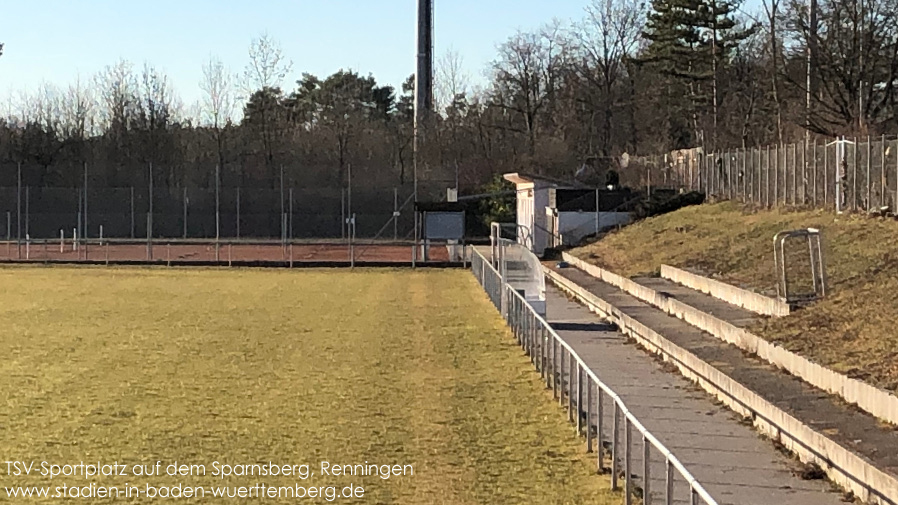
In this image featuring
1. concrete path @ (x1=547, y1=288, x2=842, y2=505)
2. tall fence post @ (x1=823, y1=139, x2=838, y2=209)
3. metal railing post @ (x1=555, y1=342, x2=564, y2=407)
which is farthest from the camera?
tall fence post @ (x1=823, y1=139, x2=838, y2=209)

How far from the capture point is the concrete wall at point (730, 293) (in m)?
17.7

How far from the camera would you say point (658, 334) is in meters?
18.9

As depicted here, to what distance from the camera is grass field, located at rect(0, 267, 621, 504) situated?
411 inches

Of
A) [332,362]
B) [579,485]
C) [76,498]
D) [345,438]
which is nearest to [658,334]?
[332,362]

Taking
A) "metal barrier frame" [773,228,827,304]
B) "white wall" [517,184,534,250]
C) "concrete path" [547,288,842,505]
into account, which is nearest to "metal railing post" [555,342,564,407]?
"concrete path" [547,288,842,505]

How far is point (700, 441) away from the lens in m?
11.9

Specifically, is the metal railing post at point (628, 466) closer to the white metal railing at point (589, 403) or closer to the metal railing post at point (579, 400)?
the white metal railing at point (589, 403)

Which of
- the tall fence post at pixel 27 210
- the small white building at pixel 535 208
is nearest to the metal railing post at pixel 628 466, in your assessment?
the small white building at pixel 535 208

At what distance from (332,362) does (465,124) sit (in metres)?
55.8

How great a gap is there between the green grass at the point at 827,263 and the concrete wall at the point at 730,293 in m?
0.26

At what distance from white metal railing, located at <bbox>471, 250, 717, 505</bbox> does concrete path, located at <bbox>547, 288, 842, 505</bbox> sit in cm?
17

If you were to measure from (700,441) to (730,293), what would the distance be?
31.1 feet

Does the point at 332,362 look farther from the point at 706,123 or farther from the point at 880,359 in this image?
the point at 706,123

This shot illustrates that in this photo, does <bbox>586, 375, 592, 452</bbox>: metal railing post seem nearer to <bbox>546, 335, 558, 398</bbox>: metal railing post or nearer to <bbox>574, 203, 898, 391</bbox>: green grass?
<bbox>574, 203, 898, 391</bbox>: green grass
